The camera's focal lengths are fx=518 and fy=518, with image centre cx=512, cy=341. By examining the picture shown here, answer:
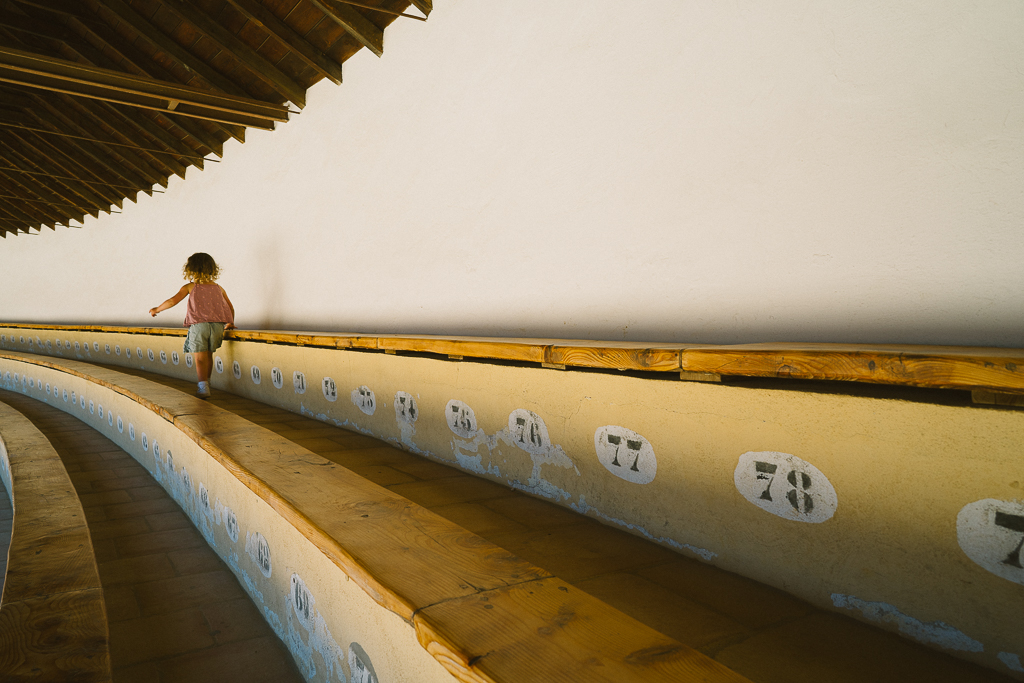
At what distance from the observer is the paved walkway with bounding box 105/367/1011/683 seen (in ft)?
3.15

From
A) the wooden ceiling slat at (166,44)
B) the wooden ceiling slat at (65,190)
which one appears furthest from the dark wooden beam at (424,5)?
the wooden ceiling slat at (65,190)

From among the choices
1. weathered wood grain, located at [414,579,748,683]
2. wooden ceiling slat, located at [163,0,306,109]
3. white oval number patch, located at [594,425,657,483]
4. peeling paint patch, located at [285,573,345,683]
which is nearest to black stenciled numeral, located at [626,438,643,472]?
white oval number patch, located at [594,425,657,483]

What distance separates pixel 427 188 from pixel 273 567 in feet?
9.36

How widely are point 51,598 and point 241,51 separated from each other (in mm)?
4964

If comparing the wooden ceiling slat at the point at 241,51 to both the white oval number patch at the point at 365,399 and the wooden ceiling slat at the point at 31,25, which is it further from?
the white oval number patch at the point at 365,399

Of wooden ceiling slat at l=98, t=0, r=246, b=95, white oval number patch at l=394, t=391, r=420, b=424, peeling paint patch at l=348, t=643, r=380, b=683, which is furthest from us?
wooden ceiling slat at l=98, t=0, r=246, b=95

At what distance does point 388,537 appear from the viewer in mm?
1172

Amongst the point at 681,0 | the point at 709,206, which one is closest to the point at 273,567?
the point at 709,206

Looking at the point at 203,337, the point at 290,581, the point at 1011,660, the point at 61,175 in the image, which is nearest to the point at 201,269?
the point at 203,337

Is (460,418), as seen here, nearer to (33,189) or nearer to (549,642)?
(549,642)

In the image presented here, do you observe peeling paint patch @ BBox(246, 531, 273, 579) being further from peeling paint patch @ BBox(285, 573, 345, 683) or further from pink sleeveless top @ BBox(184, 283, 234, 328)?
pink sleeveless top @ BBox(184, 283, 234, 328)

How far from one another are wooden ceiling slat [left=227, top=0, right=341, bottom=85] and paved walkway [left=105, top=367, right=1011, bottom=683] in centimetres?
435

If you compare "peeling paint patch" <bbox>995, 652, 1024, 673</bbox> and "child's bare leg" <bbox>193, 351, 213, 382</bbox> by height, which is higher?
"child's bare leg" <bbox>193, 351, 213, 382</bbox>

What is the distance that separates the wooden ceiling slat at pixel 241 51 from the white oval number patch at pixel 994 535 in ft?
19.4
